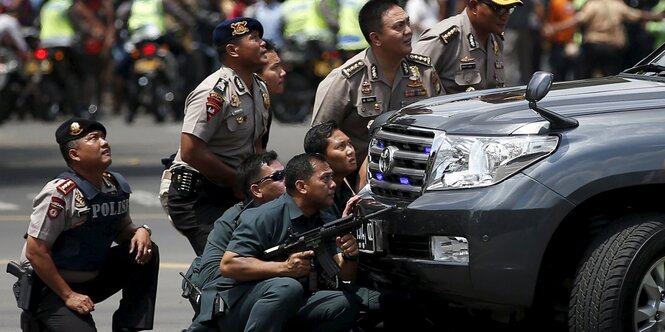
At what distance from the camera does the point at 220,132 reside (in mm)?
7629

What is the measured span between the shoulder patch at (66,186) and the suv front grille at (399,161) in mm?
1371

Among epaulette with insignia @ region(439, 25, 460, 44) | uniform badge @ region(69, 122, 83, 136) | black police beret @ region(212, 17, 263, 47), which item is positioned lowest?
uniform badge @ region(69, 122, 83, 136)

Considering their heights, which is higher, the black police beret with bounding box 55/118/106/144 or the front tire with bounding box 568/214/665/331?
the black police beret with bounding box 55/118/106/144

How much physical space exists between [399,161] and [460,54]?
6.15 ft

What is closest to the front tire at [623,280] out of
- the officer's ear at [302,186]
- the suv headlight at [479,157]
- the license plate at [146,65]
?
the suv headlight at [479,157]

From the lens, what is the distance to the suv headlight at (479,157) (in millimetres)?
6141

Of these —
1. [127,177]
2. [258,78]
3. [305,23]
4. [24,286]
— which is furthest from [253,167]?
[305,23]

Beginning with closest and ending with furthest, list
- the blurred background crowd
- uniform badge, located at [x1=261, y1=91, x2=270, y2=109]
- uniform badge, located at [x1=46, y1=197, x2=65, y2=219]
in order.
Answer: uniform badge, located at [x1=46, y1=197, x2=65, y2=219] < uniform badge, located at [x1=261, y1=91, x2=270, y2=109] < the blurred background crowd

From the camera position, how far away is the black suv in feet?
20.0

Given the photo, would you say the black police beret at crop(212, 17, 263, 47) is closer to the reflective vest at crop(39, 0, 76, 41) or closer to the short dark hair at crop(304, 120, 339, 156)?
the short dark hair at crop(304, 120, 339, 156)

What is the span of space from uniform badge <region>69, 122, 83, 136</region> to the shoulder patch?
0.23 m

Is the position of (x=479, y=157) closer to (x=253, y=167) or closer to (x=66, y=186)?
(x=253, y=167)

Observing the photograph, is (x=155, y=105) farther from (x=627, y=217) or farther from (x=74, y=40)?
(x=627, y=217)

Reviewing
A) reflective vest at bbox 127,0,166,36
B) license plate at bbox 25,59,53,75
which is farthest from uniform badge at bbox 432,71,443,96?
license plate at bbox 25,59,53,75
